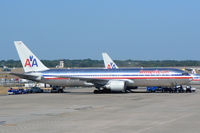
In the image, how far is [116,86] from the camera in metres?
58.7

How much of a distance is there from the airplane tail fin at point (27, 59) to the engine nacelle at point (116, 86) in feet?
40.4

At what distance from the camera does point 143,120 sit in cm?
2620

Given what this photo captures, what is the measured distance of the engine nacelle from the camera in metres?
58.5

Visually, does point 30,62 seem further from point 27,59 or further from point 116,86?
point 116,86

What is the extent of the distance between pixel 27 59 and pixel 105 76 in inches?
529

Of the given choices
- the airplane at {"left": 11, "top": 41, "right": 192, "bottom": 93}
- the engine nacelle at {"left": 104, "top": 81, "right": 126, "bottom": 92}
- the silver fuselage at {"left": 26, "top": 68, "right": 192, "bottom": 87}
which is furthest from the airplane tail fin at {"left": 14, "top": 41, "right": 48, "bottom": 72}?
the engine nacelle at {"left": 104, "top": 81, "right": 126, "bottom": 92}

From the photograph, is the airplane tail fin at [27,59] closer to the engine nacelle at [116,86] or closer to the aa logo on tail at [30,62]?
the aa logo on tail at [30,62]

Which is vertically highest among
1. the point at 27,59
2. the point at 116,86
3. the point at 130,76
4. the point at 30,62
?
the point at 27,59

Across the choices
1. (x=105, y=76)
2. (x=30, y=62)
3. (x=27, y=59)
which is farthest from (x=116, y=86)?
(x=27, y=59)

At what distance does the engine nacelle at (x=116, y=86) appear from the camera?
5851 centimetres

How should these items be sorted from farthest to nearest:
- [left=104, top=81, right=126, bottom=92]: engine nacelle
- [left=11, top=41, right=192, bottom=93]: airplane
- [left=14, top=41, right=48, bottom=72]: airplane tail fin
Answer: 1. [left=14, top=41, right=48, bottom=72]: airplane tail fin
2. [left=11, top=41, right=192, bottom=93]: airplane
3. [left=104, top=81, right=126, bottom=92]: engine nacelle

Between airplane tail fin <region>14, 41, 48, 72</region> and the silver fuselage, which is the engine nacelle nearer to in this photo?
the silver fuselage

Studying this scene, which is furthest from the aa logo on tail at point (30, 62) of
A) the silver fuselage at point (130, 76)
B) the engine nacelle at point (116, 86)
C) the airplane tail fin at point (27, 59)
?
the engine nacelle at point (116, 86)

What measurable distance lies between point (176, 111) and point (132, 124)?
864 centimetres
